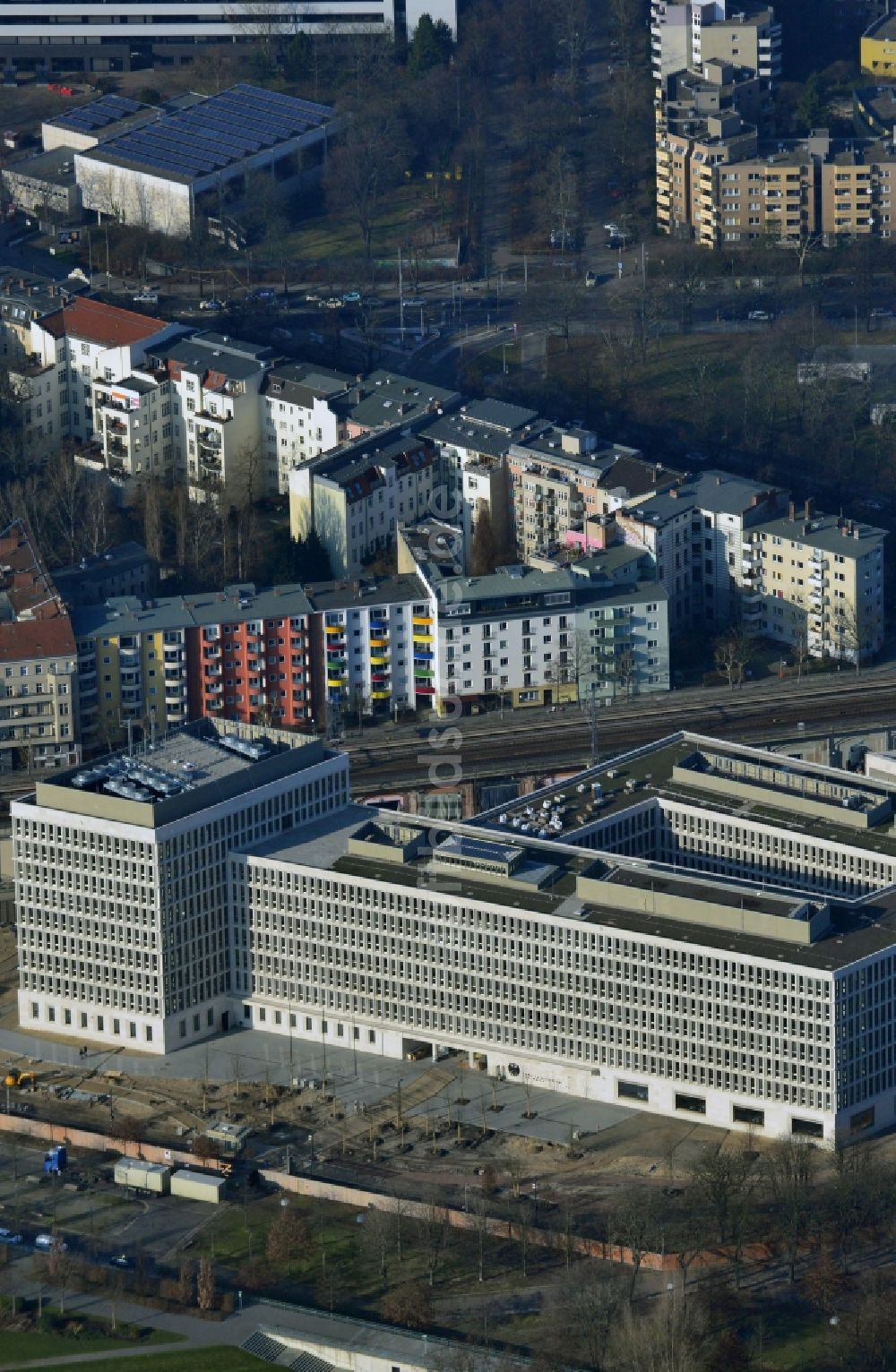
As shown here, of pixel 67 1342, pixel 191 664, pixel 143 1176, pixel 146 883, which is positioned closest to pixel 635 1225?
pixel 143 1176

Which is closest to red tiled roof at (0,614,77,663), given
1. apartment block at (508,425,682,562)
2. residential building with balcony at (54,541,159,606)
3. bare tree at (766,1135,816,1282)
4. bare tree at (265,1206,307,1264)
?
residential building with balcony at (54,541,159,606)

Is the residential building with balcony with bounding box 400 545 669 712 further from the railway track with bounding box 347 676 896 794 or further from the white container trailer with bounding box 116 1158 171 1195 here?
the white container trailer with bounding box 116 1158 171 1195

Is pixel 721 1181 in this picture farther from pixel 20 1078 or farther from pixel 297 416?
pixel 297 416

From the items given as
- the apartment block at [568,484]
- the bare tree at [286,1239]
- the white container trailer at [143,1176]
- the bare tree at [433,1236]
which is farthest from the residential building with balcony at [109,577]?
the bare tree at [433,1236]

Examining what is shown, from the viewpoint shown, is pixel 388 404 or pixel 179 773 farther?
pixel 388 404

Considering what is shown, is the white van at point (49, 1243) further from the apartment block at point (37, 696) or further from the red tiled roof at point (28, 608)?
the red tiled roof at point (28, 608)

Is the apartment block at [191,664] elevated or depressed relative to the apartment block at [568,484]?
depressed

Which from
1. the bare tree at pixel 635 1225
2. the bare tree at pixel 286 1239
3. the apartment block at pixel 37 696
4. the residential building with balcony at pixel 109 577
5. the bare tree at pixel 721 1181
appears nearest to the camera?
the bare tree at pixel 635 1225

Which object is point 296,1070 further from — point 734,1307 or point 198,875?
point 734,1307
